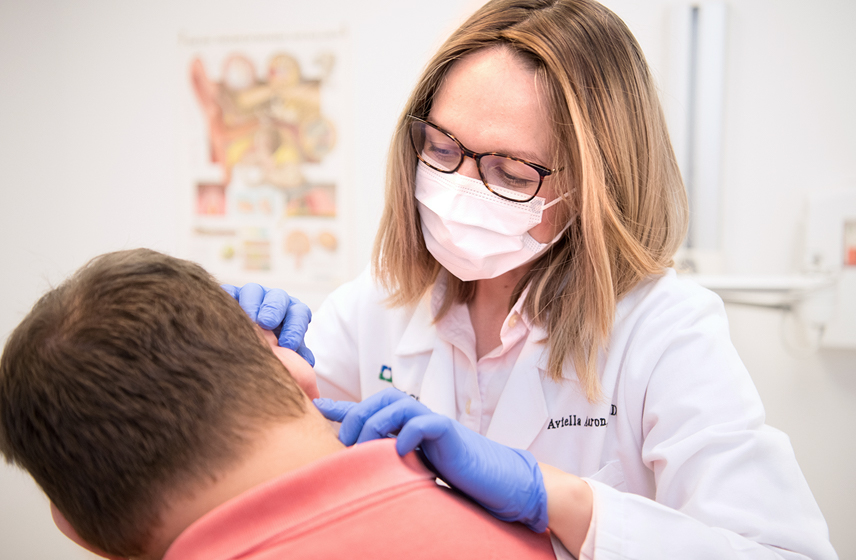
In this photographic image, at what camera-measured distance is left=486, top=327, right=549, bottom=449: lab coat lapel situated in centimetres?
102

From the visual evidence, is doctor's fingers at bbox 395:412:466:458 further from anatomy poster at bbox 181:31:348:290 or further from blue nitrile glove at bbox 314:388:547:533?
anatomy poster at bbox 181:31:348:290

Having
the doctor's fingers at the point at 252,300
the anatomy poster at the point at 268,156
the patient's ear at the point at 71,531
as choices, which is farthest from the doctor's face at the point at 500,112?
the anatomy poster at the point at 268,156

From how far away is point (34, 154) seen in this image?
2.24 metres

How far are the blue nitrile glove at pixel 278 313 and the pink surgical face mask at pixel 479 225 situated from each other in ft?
1.00

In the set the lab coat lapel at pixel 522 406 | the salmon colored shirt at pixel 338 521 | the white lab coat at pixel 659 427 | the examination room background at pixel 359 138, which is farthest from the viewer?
the examination room background at pixel 359 138

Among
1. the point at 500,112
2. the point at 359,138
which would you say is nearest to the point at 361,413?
the point at 500,112

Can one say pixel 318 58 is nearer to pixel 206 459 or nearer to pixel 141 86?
pixel 141 86

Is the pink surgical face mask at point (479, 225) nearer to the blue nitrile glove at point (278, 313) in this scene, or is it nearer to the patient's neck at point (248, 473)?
the blue nitrile glove at point (278, 313)

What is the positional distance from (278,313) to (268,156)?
1366 mm

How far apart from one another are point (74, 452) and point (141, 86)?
2102mm

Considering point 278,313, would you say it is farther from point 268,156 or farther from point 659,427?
point 268,156

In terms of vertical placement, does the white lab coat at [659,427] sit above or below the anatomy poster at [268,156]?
below

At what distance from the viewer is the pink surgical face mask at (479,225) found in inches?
38.6

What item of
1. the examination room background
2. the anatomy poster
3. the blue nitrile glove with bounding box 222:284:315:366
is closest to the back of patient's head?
the blue nitrile glove with bounding box 222:284:315:366
